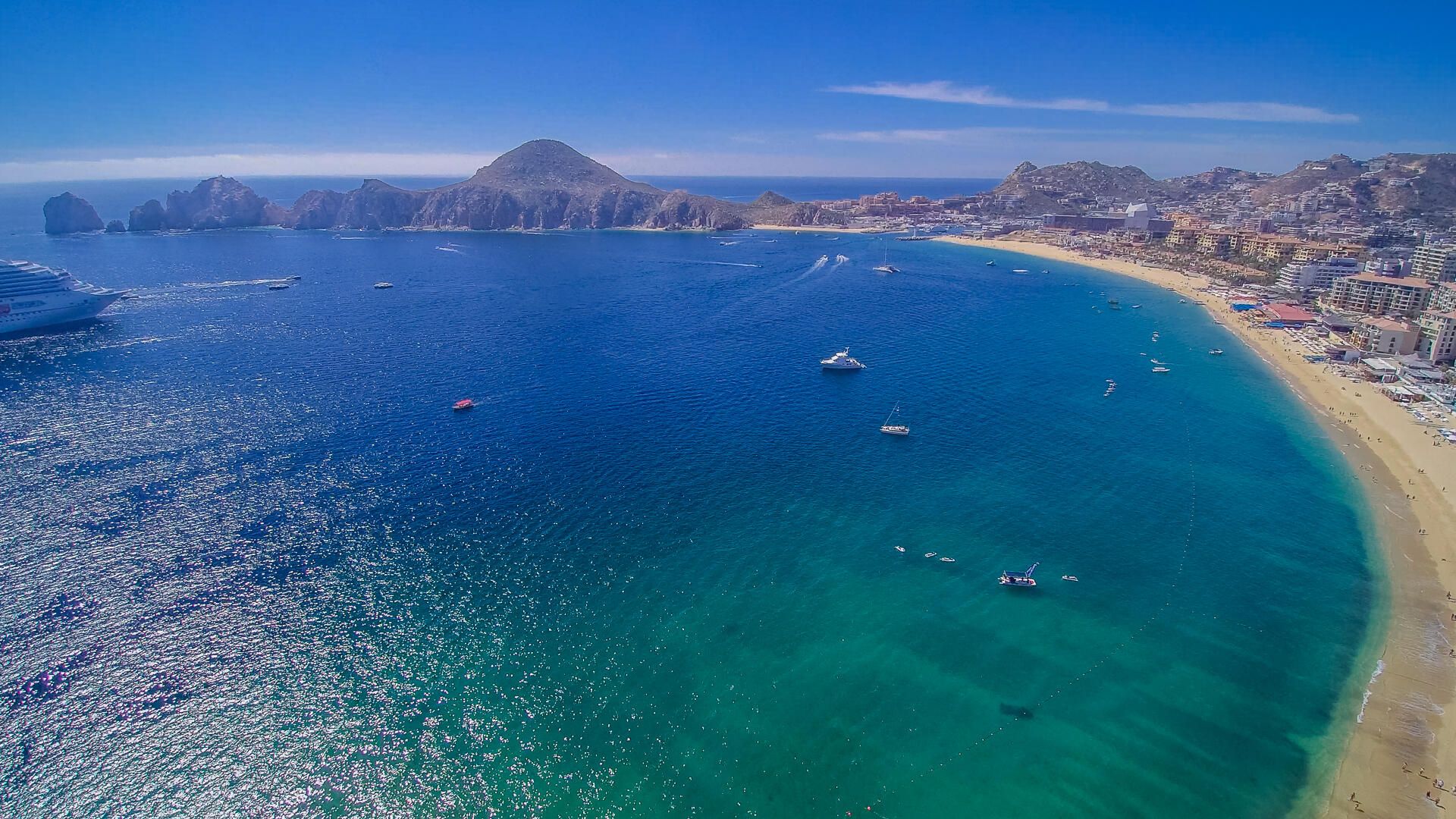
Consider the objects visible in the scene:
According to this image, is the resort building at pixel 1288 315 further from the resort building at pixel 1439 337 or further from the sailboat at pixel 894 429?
the sailboat at pixel 894 429

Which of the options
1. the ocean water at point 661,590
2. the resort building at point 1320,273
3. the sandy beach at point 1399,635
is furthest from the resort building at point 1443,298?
the ocean water at point 661,590

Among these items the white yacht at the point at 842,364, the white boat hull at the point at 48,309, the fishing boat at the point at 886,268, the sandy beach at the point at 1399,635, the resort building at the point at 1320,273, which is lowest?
the sandy beach at the point at 1399,635

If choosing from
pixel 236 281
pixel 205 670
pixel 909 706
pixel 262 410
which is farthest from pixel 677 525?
pixel 236 281

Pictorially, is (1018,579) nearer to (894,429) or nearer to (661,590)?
(661,590)

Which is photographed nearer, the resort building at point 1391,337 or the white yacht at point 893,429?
the white yacht at point 893,429

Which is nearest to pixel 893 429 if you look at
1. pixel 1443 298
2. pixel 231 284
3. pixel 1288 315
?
pixel 1288 315

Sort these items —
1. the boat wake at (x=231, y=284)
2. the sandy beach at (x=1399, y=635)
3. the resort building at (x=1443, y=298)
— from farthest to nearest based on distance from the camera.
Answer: the boat wake at (x=231, y=284)
the resort building at (x=1443, y=298)
the sandy beach at (x=1399, y=635)

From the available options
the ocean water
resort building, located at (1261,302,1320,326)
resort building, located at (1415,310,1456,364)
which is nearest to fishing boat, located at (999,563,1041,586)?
the ocean water
